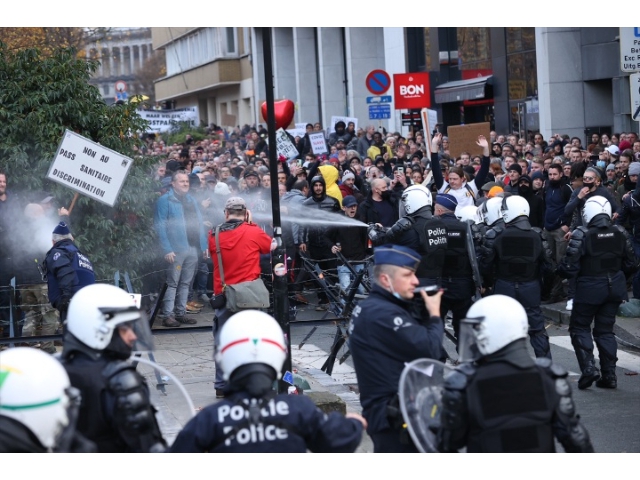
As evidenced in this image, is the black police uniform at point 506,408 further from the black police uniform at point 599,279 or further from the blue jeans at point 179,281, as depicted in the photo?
the blue jeans at point 179,281

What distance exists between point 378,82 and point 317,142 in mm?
1860

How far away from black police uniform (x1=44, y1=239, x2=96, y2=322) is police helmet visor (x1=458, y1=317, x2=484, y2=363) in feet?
16.2

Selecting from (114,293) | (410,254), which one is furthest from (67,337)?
(410,254)

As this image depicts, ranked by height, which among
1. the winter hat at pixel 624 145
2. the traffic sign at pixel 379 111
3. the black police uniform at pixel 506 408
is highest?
the traffic sign at pixel 379 111

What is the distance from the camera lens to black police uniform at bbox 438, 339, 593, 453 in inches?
163

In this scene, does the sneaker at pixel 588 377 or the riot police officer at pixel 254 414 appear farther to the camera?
the sneaker at pixel 588 377

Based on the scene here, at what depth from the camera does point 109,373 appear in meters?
4.01

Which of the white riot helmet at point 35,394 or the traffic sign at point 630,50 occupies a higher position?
the traffic sign at point 630,50

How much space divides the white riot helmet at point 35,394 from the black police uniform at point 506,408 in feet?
5.02

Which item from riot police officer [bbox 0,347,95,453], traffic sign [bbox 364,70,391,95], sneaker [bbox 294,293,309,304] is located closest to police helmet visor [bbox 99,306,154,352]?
riot police officer [bbox 0,347,95,453]

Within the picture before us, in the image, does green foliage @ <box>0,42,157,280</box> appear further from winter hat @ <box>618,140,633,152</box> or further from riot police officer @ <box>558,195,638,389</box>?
winter hat @ <box>618,140,633,152</box>

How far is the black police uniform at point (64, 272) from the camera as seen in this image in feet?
28.0

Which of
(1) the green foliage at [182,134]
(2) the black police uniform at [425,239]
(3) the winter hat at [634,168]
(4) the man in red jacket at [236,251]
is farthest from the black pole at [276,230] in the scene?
(1) the green foliage at [182,134]
